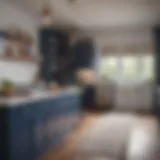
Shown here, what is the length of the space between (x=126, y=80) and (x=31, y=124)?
19.1 ft

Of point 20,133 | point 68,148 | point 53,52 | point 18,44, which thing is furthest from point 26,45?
point 20,133

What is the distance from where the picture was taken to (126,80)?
866 cm

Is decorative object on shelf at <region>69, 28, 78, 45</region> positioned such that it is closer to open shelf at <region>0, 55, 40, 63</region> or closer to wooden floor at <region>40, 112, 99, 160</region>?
open shelf at <region>0, 55, 40, 63</region>

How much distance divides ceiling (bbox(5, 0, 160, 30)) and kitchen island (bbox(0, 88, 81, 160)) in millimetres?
1683

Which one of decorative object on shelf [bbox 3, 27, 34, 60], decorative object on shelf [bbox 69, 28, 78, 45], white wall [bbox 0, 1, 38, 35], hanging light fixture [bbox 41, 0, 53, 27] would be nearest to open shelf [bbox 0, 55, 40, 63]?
decorative object on shelf [bbox 3, 27, 34, 60]

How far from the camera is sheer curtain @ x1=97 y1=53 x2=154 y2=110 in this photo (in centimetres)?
832

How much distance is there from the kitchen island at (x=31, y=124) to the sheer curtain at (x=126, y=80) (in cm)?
400

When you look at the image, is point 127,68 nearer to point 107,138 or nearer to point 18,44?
point 107,138

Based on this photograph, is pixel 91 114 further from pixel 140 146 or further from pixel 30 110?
pixel 30 110

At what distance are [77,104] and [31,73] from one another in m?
1.11

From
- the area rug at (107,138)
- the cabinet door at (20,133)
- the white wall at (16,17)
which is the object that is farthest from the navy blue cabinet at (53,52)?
the cabinet door at (20,133)

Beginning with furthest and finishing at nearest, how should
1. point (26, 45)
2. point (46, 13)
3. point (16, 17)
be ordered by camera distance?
point (26, 45) < point (16, 17) < point (46, 13)

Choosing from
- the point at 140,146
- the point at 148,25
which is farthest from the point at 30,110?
the point at 148,25

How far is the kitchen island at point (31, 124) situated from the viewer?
111 inches
